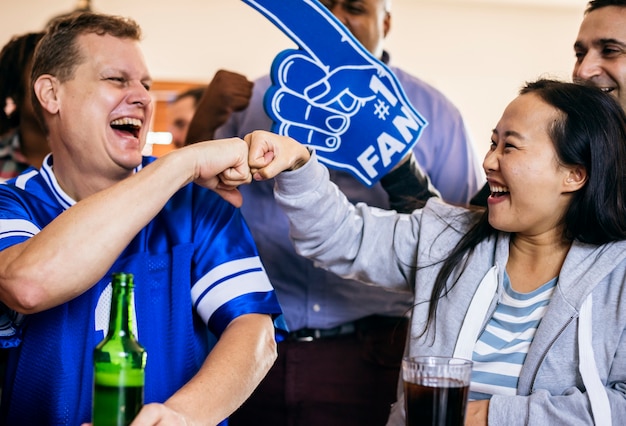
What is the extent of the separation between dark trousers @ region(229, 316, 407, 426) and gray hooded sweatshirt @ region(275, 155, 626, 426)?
401mm

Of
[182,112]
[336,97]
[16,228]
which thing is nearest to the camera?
[16,228]

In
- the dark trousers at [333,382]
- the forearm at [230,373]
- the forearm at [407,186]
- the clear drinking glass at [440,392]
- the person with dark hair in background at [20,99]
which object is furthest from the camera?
the person with dark hair in background at [20,99]

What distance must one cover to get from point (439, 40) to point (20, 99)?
2.79 metres

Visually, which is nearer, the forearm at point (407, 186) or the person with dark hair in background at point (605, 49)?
the person with dark hair in background at point (605, 49)

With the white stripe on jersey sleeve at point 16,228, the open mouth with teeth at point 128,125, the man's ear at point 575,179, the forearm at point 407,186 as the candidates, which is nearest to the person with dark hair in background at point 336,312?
the forearm at point 407,186

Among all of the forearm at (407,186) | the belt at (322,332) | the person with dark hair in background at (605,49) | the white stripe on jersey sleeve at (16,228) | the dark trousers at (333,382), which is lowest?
the dark trousers at (333,382)

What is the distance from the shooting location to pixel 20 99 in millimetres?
2340

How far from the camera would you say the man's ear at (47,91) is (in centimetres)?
157

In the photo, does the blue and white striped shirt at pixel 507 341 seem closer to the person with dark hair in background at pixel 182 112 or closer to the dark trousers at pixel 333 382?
the dark trousers at pixel 333 382

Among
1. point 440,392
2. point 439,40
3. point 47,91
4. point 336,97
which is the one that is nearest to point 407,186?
point 336,97

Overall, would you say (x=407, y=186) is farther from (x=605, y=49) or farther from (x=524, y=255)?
(x=605, y=49)

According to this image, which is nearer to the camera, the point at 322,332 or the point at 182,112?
the point at 322,332

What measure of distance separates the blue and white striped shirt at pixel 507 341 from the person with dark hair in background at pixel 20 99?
1386 mm

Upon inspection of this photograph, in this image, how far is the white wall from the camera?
4562 millimetres
